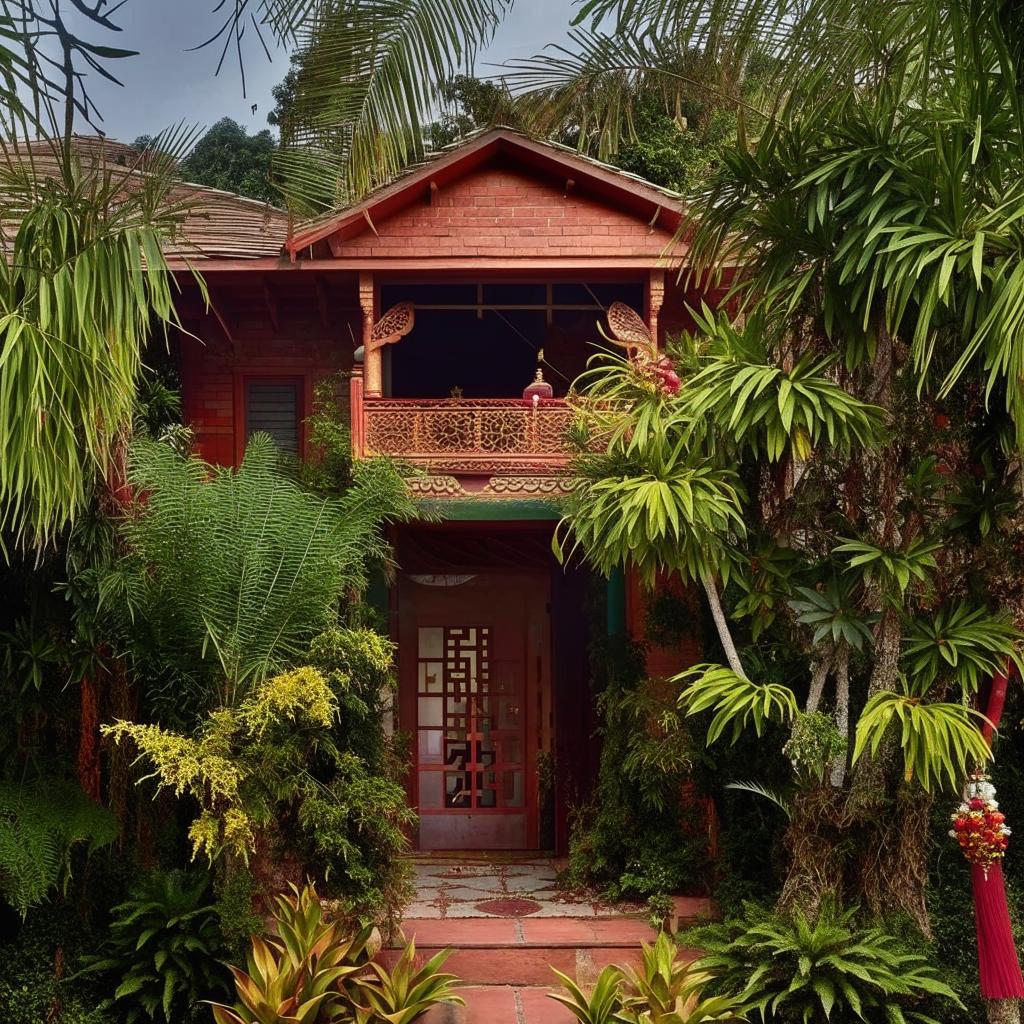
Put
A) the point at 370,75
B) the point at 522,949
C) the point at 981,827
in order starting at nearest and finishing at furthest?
1. the point at 370,75
2. the point at 981,827
3. the point at 522,949

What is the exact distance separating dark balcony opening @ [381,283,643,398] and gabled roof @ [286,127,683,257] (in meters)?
1.09

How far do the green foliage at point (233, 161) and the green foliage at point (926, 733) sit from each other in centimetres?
1167

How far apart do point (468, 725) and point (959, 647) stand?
5.33 metres

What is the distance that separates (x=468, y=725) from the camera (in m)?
11.3

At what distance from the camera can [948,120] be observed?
6301mm

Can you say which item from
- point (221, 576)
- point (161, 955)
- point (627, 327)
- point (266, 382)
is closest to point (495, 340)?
point (266, 382)

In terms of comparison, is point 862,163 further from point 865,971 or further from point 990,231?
point 865,971

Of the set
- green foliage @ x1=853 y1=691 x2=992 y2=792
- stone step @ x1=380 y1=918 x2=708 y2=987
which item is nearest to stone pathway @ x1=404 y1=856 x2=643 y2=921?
stone step @ x1=380 y1=918 x2=708 y2=987

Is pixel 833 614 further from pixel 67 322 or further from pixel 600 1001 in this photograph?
pixel 67 322

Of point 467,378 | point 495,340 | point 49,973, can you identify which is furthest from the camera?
point 467,378

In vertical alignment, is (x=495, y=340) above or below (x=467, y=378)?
above

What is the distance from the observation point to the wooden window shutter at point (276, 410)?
35.0 feet

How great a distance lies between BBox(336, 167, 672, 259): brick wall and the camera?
31.4 ft

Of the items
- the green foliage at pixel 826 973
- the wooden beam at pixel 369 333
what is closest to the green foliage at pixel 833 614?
the green foliage at pixel 826 973
